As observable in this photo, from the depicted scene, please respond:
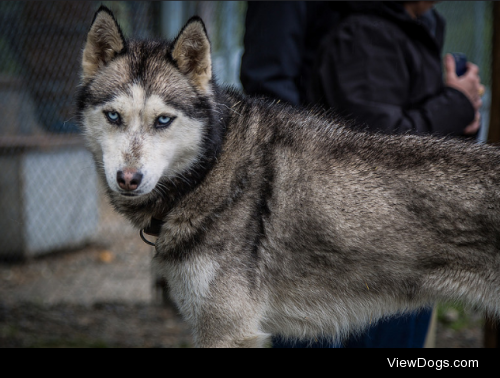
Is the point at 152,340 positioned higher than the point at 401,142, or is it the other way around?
the point at 401,142

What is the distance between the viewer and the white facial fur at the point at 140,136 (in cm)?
248

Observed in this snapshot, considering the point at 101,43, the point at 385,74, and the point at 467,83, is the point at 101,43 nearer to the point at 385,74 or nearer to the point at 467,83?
the point at 385,74

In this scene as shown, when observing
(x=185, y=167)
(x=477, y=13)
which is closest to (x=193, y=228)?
(x=185, y=167)

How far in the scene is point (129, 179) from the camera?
243 centimetres

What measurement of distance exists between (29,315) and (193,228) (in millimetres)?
3717

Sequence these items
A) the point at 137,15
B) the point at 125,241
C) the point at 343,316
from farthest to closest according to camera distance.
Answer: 1. the point at 125,241
2. the point at 137,15
3. the point at 343,316

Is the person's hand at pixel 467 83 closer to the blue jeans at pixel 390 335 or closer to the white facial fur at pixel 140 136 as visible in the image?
the blue jeans at pixel 390 335

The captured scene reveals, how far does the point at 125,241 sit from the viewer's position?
23.1 ft

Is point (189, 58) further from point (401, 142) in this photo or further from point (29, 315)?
point (29, 315)

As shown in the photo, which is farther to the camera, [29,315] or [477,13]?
[477,13]

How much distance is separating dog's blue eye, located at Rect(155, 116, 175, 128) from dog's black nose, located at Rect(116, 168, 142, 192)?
0.91ft

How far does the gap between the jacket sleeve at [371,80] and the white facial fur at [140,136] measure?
1.15 metres

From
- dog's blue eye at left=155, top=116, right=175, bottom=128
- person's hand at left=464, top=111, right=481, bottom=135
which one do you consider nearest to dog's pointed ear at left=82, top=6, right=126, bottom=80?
dog's blue eye at left=155, top=116, right=175, bottom=128

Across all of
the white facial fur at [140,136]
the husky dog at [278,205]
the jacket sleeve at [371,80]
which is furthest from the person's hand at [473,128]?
the white facial fur at [140,136]
